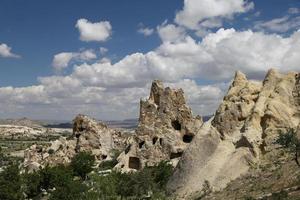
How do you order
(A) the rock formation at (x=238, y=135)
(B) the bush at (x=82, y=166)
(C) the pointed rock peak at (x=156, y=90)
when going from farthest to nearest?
(B) the bush at (x=82, y=166), (C) the pointed rock peak at (x=156, y=90), (A) the rock formation at (x=238, y=135)

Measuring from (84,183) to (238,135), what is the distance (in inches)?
1046

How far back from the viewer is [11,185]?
69.8m

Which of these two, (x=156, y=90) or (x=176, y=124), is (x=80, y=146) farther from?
(x=176, y=124)

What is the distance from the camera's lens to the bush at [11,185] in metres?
68.1

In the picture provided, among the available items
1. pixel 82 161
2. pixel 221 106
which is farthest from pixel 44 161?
pixel 221 106

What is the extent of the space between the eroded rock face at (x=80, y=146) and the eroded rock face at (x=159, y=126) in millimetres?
17129

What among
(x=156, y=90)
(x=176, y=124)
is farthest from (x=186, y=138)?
(x=156, y=90)

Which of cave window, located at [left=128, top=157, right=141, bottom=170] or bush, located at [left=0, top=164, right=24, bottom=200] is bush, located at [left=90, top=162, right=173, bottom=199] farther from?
cave window, located at [left=128, top=157, right=141, bottom=170]

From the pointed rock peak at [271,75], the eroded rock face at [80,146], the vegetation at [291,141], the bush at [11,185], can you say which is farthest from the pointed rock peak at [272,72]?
the eroded rock face at [80,146]

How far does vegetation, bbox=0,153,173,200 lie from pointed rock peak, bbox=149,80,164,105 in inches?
578

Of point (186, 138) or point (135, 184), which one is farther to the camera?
point (186, 138)

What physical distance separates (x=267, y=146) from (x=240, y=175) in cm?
394

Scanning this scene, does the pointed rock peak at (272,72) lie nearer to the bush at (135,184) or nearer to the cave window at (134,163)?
the bush at (135,184)

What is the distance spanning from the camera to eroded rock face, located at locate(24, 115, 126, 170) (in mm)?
94188
